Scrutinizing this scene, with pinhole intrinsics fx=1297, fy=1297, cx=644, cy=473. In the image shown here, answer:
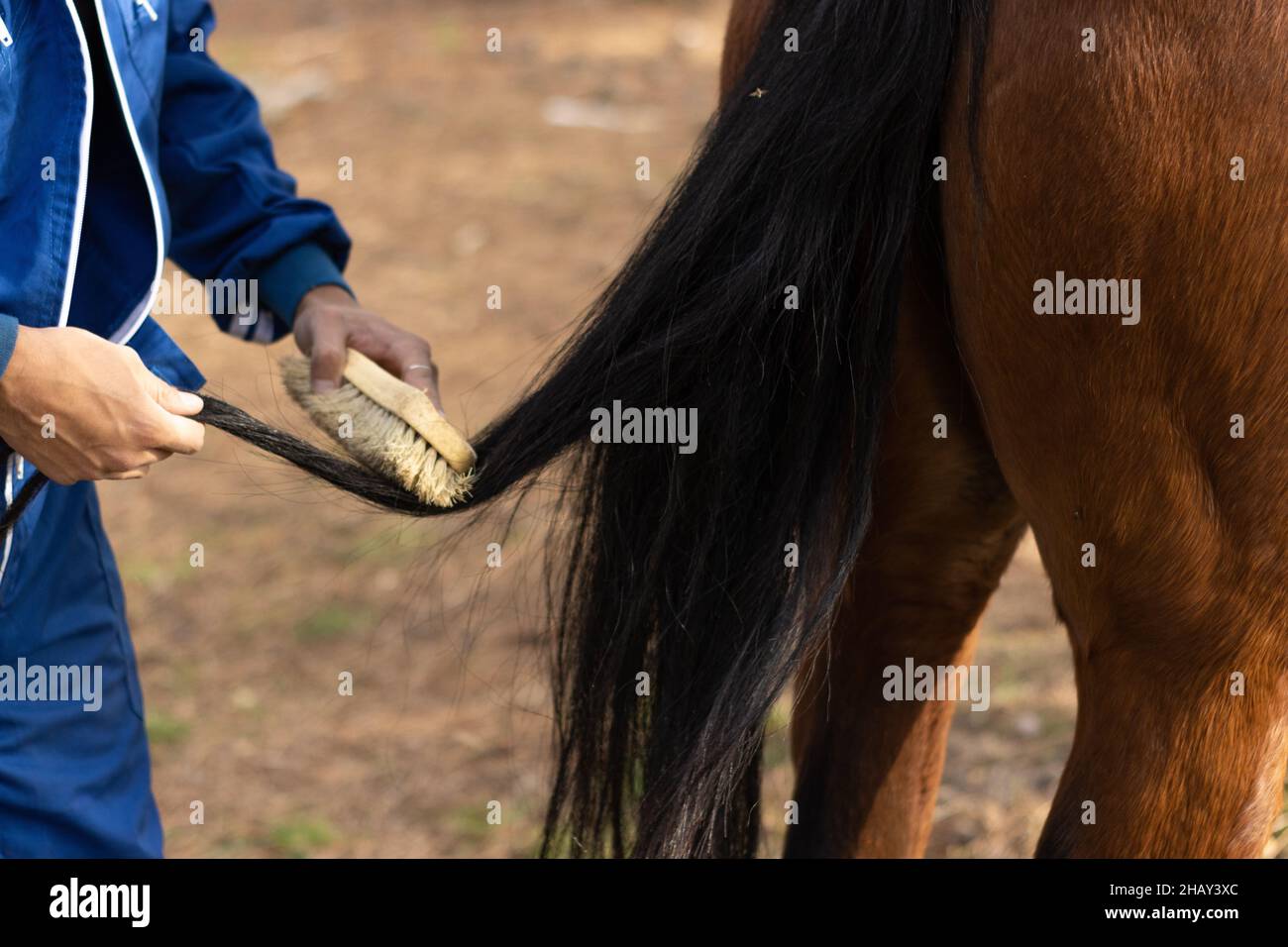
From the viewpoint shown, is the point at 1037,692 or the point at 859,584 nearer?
the point at 859,584

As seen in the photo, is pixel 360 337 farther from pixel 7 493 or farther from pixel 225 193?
pixel 7 493

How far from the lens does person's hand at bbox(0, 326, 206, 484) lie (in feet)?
3.86

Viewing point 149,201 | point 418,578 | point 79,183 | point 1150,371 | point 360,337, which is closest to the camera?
point 1150,371

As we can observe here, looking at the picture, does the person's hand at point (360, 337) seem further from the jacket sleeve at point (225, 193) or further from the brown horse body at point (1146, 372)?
the brown horse body at point (1146, 372)

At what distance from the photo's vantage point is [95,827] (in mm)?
1511

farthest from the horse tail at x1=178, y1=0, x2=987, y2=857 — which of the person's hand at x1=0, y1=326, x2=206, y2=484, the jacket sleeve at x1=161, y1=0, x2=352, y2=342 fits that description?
the jacket sleeve at x1=161, y1=0, x2=352, y2=342

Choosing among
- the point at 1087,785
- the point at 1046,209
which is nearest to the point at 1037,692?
the point at 1087,785

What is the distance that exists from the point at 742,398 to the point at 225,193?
2.53ft

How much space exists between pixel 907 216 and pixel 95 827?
1.14 meters

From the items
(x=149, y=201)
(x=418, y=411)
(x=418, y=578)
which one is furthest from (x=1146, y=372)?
(x=418, y=578)

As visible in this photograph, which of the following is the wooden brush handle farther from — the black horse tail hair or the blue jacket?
the blue jacket

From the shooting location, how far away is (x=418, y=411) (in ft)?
4.83

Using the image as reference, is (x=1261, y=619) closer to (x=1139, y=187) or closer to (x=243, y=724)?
(x=1139, y=187)

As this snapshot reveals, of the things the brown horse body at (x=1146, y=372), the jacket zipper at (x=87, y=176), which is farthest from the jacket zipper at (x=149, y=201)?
the brown horse body at (x=1146, y=372)
